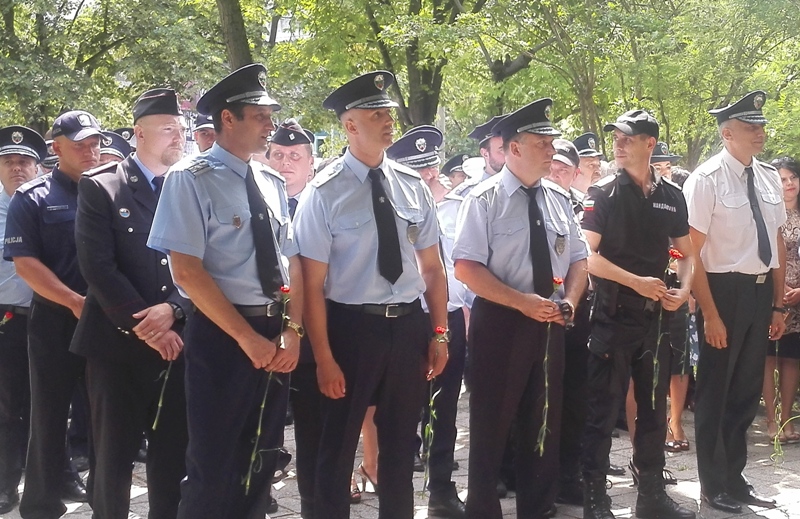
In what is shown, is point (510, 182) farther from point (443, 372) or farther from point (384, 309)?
point (443, 372)

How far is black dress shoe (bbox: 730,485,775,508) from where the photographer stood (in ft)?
20.0

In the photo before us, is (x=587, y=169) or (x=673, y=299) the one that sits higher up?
(x=587, y=169)

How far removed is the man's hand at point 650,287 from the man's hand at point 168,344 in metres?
2.49

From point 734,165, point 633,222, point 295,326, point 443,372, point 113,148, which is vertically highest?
point 113,148

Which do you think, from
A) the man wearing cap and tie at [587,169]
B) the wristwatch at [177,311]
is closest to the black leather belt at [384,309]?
the wristwatch at [177,311]

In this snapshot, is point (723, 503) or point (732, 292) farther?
point (732, 292)

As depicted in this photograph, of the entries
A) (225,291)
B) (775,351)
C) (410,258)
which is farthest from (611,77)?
(225,291)

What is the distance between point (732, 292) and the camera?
6.18 metres

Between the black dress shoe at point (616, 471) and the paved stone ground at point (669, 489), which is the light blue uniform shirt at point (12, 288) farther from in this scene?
the black dress shoe at point (616, 471)

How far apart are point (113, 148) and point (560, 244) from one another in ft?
13.6

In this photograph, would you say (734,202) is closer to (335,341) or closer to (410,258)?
(410,258)

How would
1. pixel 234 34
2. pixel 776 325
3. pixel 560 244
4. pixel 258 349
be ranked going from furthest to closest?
pixel 234 34 → pixel 776 325 → pixel 560 244 → pixel 258 349

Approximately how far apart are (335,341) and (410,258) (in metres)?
0.53

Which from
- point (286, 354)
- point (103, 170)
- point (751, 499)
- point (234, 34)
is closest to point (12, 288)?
point (103, 170)
